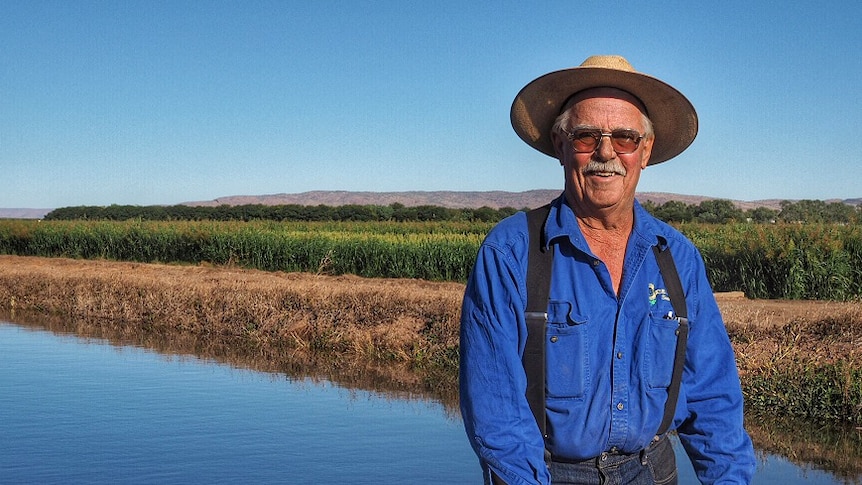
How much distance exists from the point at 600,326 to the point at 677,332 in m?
0.26

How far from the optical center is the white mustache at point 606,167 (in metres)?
2.56

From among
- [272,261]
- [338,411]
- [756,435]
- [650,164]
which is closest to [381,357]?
[338,411]

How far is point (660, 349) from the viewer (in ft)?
8.30

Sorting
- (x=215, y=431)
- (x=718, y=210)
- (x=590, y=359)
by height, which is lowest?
(x=215, y=431)

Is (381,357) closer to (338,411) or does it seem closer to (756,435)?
(338,411)

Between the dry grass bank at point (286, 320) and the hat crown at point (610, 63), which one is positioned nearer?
the hat crown at point (610, 63)

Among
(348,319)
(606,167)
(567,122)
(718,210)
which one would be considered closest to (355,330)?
(348,319)

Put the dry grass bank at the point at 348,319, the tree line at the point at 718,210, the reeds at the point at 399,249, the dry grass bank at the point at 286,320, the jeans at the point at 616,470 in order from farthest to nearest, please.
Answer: the tree line at the point at 718,210 → the reeds at the point at 399,249 → the dry grass bank at the point at 286,320 → the dry grass bank at the point at 348,319 → the jeans at the point at 616,470

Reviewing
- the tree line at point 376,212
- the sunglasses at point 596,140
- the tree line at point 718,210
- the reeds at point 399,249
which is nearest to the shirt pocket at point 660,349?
the sunglasses at point 596,140

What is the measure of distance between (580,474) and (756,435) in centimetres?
696

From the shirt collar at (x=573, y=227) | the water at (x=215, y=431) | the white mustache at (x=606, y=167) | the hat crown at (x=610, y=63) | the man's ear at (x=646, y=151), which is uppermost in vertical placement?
the hat crown at (x=610, y=63)

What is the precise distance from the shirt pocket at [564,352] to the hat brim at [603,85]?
2.09 feet

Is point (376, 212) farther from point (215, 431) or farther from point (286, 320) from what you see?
point (215, 431)

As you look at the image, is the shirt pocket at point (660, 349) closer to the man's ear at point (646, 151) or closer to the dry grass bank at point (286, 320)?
the man's ear at point (646, 151)
